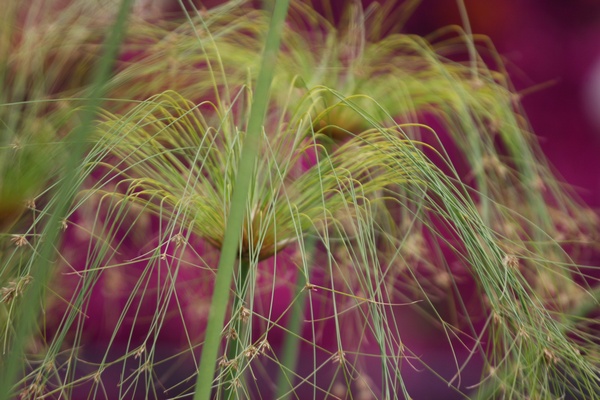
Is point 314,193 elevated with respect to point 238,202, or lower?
lower

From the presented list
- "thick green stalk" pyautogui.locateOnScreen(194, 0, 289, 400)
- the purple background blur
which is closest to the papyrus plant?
"thick green stalk" pyautogui.locateOnScreen(194, 0, 289, 400)

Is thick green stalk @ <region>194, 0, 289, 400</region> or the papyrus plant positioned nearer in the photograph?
thick green stalk @ <region>194, 0, 289, 400</region>

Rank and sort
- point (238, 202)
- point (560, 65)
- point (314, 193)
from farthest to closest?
point (560, 65), point (314, 193), point (238, 202)

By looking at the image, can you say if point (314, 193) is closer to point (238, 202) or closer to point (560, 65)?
Result: point (238, 202)

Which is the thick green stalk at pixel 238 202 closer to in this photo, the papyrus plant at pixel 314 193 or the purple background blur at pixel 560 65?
the papyrus plant at pixel 314 193

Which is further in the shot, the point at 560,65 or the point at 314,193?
the point at 560,65

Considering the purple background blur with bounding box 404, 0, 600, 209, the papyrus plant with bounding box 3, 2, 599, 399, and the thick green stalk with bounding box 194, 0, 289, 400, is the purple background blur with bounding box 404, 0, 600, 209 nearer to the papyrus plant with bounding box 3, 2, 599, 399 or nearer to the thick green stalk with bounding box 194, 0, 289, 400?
the papyrus plant with bounding box 3, 2, 599, 399

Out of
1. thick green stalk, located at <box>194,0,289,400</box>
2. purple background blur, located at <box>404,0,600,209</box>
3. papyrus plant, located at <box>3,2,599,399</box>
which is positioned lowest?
purple background blur, located at <box>404,0,600,209</box>

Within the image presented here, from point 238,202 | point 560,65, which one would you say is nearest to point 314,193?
point 238,202

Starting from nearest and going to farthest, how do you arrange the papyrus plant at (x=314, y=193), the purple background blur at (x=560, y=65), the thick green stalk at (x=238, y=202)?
1. the thick green stalk at (x=238, y=202)
2. the papyrus plant at (x=314, y=193)
3. the purple background blur at (x=560, y=65)

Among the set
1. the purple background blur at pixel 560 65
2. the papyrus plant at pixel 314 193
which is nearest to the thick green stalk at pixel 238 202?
the papyrus plant at pixel 314 193

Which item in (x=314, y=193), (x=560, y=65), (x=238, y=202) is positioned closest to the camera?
(x=238, y=202)

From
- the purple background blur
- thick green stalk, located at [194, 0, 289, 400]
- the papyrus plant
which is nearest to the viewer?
thick green stalk, located at [194, 0, 289, 400]

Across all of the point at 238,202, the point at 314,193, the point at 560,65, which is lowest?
the point at 560,65
